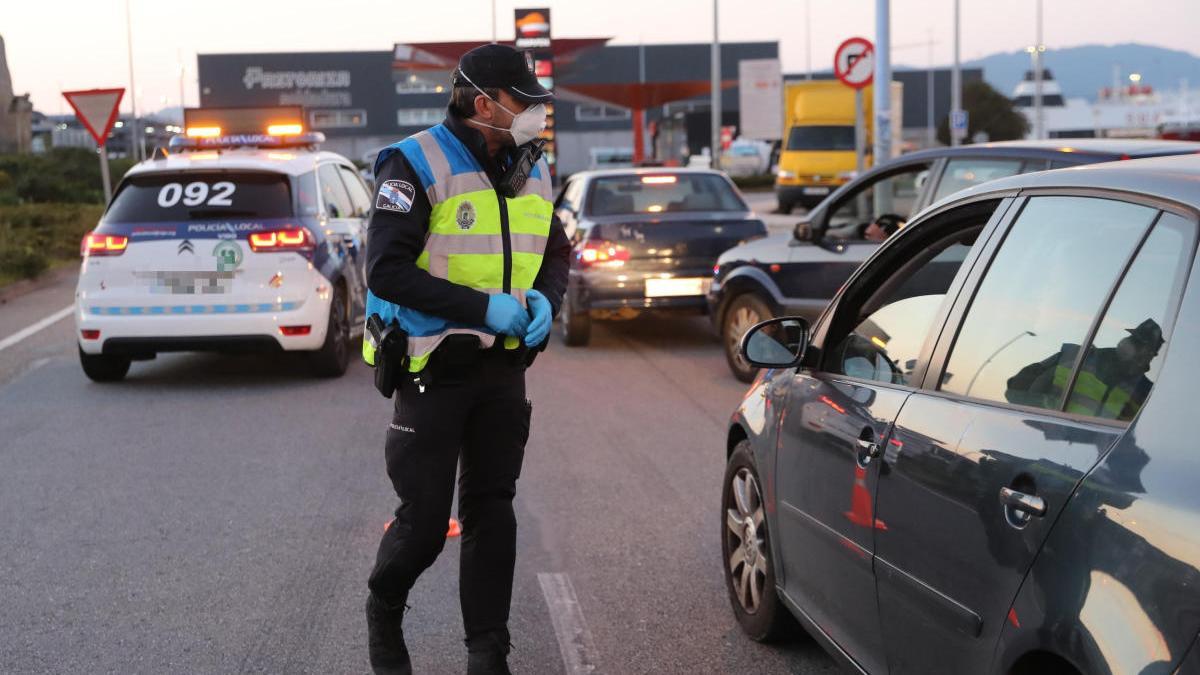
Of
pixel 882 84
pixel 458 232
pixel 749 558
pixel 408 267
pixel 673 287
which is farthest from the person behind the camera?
pixel 882 84

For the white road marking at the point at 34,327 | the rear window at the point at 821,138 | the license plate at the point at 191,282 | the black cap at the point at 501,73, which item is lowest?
the white road marking at the point at 34,327

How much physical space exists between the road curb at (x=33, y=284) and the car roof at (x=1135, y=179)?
16.8 m

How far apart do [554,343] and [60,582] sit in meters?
8.30

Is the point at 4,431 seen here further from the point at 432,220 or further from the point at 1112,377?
the point at 1112,377

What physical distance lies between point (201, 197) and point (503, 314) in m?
7.09

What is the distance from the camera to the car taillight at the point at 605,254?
40.5 feet

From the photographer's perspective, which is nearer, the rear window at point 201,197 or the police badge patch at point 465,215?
the police badge patch at point 465,215

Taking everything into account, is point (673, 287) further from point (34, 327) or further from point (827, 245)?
point (34, 327)

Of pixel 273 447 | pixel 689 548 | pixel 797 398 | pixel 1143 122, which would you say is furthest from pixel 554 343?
pixel 1143 122

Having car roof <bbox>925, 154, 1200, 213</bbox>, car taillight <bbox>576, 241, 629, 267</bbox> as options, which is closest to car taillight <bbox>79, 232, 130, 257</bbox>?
car taillight <bbox>576, 241, 629, 267</bbox>

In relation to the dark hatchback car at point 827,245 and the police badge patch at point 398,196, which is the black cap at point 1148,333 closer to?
the police badge patch at point 398,196

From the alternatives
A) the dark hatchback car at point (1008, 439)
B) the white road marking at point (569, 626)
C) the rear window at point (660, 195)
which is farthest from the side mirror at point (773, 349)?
the rear window at point (660, 195)

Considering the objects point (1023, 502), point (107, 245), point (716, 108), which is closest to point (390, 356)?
point (1023, 502)

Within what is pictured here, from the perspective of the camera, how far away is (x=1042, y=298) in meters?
3.13
